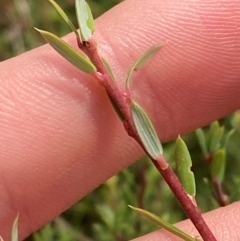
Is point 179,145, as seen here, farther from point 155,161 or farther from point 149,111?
point 149,111

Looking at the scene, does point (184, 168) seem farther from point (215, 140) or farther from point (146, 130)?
point (215, 140)

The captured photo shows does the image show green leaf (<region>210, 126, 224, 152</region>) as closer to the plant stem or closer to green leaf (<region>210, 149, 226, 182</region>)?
green leaf (<region>210, 149, 226, 182</region>)

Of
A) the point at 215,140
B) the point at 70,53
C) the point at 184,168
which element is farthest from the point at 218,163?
the point at 70,53

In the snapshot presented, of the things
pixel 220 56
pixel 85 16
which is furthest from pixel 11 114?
pixel 220 56

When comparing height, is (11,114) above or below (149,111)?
above

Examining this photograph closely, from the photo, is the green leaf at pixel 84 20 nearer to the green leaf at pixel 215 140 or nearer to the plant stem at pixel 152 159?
the plant stem at pixel 152 159

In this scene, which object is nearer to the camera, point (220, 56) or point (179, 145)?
point (179, 145)
